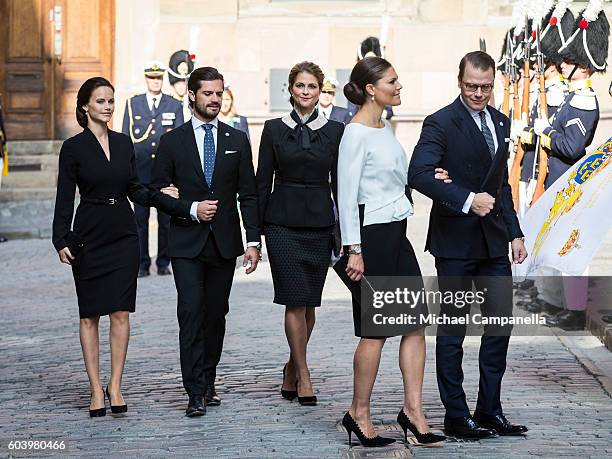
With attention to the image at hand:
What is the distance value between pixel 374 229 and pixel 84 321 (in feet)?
6.14

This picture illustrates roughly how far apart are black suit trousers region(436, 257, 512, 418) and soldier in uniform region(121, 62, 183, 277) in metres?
7.24

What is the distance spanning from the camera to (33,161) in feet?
66.8

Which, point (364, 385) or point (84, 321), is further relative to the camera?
point (84, 321)

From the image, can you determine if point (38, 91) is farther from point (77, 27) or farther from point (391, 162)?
point (391, 162)

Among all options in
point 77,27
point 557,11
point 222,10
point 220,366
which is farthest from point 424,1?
point 220,366

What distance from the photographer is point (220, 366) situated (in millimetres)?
9312

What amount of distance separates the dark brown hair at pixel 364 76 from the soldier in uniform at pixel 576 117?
11.5ft

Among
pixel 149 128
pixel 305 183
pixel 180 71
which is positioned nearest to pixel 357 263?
pixel 305 183

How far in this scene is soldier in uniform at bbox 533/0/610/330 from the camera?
→ 10.3 metres

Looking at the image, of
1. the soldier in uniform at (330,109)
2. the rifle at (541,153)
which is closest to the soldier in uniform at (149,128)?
the soldier in uniform at (330,109)

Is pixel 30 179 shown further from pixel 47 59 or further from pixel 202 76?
pixel 202 76

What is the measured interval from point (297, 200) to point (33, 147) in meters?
13.3

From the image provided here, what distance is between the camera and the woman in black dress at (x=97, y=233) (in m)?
7.95

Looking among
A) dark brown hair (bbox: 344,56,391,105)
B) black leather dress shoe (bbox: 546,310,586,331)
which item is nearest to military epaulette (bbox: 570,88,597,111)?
black leather dress shoe (bbox: 546,310,586,331)
